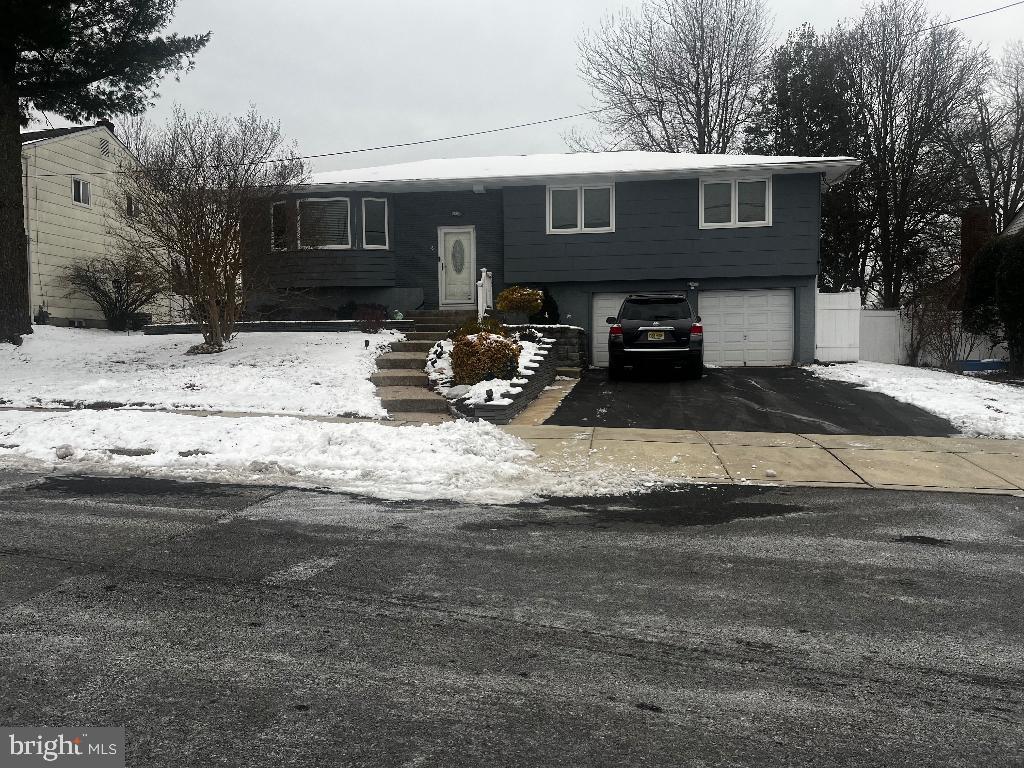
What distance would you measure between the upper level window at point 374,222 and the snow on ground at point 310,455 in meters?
12.6

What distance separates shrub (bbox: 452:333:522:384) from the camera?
13234 millimetres

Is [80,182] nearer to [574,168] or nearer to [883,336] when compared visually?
[574,168]

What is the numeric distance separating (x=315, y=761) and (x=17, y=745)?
1.12m

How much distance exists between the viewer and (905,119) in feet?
103

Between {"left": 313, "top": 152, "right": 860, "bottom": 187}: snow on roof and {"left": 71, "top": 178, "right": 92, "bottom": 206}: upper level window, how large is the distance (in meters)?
8.73

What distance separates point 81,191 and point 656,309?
20.3m

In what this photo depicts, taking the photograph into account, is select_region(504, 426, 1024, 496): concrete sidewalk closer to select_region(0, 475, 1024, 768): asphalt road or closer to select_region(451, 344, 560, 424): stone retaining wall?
select_region(451, 344, 560, 424): stone retaining wall

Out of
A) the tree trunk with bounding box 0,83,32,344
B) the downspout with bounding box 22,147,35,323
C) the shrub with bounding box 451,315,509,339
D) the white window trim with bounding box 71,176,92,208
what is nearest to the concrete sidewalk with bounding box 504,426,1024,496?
the shrub with bounding box 451,315,509,339

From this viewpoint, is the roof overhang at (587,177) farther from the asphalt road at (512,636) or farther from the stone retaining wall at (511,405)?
the asphalt road at (512,636)

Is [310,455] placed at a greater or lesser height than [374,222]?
lesser

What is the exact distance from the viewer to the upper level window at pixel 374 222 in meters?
22.1

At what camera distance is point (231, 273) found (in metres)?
15.5

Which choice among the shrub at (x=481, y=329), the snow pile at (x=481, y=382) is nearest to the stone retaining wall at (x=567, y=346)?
the snow pile at (x=481, y=382)

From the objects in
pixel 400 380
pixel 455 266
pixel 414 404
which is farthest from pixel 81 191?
pixel 414 404
